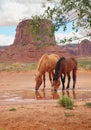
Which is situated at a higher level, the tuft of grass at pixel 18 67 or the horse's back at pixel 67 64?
the horse's back at pixel 67 64

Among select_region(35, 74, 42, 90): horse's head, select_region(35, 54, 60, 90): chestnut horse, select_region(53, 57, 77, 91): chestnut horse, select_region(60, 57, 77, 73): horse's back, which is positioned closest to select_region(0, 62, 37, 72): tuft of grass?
select_region(35, 54, 60, 90): chestnut horse

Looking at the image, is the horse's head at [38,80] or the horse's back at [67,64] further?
the horse's head at [38,80]

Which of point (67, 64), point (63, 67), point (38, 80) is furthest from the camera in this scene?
point (67, 64)

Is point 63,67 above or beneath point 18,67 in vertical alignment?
above

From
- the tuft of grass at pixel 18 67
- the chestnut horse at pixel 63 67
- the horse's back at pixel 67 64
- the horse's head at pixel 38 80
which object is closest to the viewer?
the chestnut horse at pixel 63 67

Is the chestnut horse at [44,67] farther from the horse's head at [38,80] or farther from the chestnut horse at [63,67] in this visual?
the chestnut horse at [63,67]

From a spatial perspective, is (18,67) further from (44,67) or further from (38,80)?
(38,80)

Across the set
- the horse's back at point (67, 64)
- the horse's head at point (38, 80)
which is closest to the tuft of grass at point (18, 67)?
the horse's back at point (67, 64)

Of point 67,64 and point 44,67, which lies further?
point 44,67

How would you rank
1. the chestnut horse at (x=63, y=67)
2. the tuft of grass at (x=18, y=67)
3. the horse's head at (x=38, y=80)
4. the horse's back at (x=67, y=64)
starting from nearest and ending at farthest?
1. the chestnut horse at (x=63, y=67)
2. the horse's back at (x=67, y=64)
3. the horse's head at (x=38, y=80)
4. the tuft of grass at (x=18, y=67)

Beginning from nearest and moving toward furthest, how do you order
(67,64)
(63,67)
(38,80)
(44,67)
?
(63,67), (38,80), (67,64), (44,67)

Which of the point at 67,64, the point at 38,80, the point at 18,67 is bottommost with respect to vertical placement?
the point at 18,67

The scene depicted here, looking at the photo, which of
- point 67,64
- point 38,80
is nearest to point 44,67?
point 38,80

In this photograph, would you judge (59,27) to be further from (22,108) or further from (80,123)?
(22,108)
